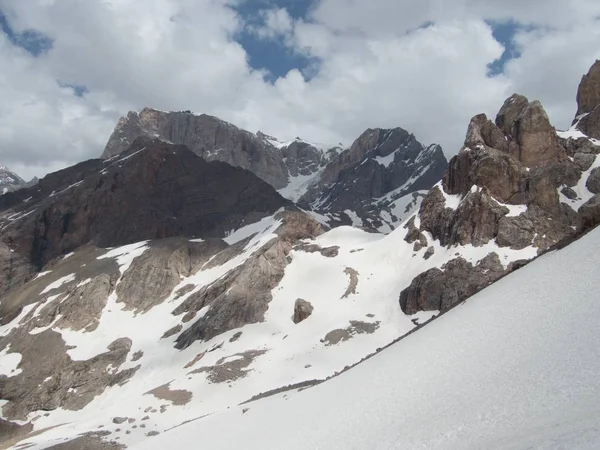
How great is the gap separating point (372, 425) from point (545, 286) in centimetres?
1076

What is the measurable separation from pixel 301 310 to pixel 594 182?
159 feet

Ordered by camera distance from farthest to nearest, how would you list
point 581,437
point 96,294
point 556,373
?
1. point 96,294
2. point 556,373
3. point 581,437

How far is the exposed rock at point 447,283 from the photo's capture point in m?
66.6

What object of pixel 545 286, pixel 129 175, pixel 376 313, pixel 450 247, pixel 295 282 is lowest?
pixel 545 286

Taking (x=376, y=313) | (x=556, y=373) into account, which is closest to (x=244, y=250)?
(x=376, y=313)

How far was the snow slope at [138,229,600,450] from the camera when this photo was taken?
11.4 meters

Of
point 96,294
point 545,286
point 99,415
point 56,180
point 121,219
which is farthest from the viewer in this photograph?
point 56,180

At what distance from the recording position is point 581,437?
8.48 m

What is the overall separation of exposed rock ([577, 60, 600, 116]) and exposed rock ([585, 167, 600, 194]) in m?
18.5

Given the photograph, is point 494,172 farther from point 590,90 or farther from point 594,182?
point 590,90

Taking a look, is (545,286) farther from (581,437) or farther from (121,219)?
(121,219)

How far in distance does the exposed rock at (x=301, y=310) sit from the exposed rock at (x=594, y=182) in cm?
4598

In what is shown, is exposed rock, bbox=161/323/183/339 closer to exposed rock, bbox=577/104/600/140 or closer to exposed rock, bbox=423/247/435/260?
exposed rock, bbox=423/247/435/260

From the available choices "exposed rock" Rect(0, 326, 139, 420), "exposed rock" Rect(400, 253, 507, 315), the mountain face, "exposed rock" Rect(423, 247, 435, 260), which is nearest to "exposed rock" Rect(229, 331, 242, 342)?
"exposed rock" Rect(0, 326, 139, 420)
